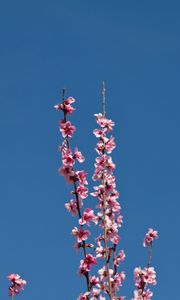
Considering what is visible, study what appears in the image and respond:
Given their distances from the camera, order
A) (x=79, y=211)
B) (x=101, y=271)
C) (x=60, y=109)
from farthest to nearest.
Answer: (x=101, y=271), (x=60, y=109), (x=79, y=211)

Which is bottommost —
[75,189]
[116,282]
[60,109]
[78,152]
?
[116,282]

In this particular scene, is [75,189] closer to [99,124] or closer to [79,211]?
[79,211]

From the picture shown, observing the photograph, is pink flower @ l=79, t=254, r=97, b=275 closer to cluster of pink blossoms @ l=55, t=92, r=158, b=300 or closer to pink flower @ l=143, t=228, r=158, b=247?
cluster of pink blossoms @ l=55, t=92, r=158, b=300

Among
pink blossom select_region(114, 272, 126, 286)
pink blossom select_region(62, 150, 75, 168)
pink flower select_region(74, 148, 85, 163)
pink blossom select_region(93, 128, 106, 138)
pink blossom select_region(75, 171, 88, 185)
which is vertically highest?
pink blossom select_region(93, 128, 106, 138)

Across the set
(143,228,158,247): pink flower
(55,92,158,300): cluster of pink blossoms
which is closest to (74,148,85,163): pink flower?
(55,92,158,300): cluster of pink blossoms

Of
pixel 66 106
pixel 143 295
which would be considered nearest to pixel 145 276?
pixel 143 295

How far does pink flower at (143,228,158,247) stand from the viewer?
823 centimetres

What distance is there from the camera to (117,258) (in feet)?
23.9

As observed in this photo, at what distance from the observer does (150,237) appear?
27.0 feet

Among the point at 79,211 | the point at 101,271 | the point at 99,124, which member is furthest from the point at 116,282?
the point at 99,124

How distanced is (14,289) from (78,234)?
2028 mm

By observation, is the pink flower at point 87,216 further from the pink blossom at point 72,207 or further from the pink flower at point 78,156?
the pink flower at point 78,156

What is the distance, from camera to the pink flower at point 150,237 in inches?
324

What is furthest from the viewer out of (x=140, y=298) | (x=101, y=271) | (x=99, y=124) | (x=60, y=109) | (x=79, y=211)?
(x=140, y=298)
